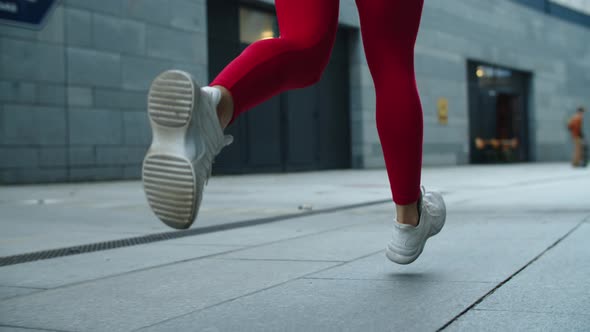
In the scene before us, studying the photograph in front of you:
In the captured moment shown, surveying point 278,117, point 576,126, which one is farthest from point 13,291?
point 576,126

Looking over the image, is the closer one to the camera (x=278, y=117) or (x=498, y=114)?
(x=278, y=117)

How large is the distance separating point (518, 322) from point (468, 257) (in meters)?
1.02

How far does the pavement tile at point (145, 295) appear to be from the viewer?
5.53 feet

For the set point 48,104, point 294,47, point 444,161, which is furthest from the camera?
point 444,161

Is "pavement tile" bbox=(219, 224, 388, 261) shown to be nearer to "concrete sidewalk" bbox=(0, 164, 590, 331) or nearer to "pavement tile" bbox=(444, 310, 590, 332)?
"concrete sidewalk" bbox=(0, 164, 590, 331)

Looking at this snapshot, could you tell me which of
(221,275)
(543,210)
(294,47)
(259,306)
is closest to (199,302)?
(259,306)

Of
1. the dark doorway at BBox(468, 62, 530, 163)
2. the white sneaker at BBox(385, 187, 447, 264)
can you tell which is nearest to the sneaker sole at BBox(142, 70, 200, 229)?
the white sneaker at BBox(385, 187, 447, 264)

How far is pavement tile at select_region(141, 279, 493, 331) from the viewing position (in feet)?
5.18

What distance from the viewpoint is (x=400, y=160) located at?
2168 mm

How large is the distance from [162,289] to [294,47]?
806 millimetres

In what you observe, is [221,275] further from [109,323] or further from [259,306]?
[109,323]

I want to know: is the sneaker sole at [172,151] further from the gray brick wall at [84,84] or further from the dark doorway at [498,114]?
the dark doorway at [498,114]

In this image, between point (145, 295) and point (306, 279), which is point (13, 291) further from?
point (306, 279)

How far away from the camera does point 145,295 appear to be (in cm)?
197
